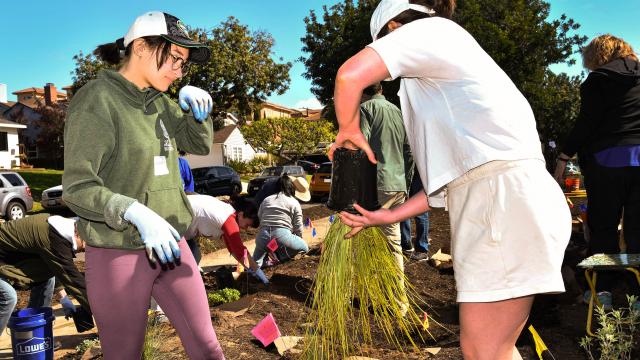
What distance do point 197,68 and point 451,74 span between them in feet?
81.7

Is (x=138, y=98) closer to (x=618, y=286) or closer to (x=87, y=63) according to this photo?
(x=618, y=286)

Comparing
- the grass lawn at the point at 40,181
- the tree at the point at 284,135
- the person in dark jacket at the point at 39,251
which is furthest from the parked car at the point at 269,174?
the tree at the point at 284,135

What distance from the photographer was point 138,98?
7.10 feet

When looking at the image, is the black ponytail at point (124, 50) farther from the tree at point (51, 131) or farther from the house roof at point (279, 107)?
the house roof at point (279, 107)

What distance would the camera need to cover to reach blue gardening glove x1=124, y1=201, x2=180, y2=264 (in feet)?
6.12

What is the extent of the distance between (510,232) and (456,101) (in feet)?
1.42

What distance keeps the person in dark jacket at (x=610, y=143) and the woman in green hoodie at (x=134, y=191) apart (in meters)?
2.82

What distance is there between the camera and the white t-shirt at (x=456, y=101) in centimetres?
156

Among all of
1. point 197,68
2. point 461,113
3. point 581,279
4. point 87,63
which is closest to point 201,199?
point 461,113

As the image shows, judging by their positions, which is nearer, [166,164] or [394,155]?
[166,164]

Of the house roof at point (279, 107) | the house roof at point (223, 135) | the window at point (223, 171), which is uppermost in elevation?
the house roof at point (279, 107)

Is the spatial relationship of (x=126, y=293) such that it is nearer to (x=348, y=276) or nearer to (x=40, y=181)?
(x=348, y=276)

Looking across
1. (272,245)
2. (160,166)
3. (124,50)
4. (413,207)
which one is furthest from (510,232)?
(272,245)

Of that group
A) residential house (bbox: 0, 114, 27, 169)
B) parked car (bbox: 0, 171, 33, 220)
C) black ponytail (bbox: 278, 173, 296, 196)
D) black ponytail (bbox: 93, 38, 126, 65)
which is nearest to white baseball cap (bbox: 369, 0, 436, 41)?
black ponytail (bbox: 93, 38, 126, 65)
